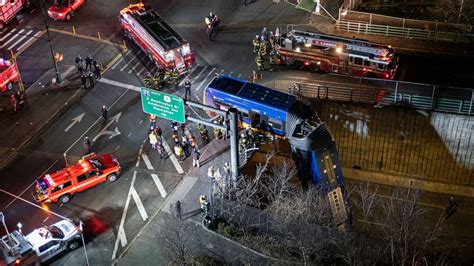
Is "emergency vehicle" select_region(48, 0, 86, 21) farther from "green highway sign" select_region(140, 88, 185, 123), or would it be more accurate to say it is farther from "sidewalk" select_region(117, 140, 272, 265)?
"green highway sign" select_region(140, 88, 185, 123)

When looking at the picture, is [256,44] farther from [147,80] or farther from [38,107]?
[38,107]

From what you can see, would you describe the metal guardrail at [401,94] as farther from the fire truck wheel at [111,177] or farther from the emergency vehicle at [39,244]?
the emergency vehicle at [39,244]

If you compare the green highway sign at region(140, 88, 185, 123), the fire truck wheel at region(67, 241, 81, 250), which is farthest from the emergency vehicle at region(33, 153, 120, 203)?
the green highway sign at region(140, 88, 185, 123)

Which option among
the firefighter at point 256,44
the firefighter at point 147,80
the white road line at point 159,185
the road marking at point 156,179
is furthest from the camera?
the firefighter at point 256,44

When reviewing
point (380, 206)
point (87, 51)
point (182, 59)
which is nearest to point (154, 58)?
point (182, 59)

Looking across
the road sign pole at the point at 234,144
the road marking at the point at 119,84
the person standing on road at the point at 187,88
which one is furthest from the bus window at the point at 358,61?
the road marking at the point at 119,84

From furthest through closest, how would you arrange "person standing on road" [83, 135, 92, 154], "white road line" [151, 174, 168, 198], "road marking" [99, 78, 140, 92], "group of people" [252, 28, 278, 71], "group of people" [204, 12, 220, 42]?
"group of people" [204, 12, 220, 42] < "road marking" [99, 78, 140, 92] < "group of people" [252, 28, 278, 71] < "person standing on road" [83, 135, 92, 154] < "white road line" [151, 174, 168, 198]

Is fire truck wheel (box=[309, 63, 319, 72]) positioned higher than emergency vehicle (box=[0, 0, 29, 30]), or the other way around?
emergency vehicle (box=[0, 0, 29, 30])
